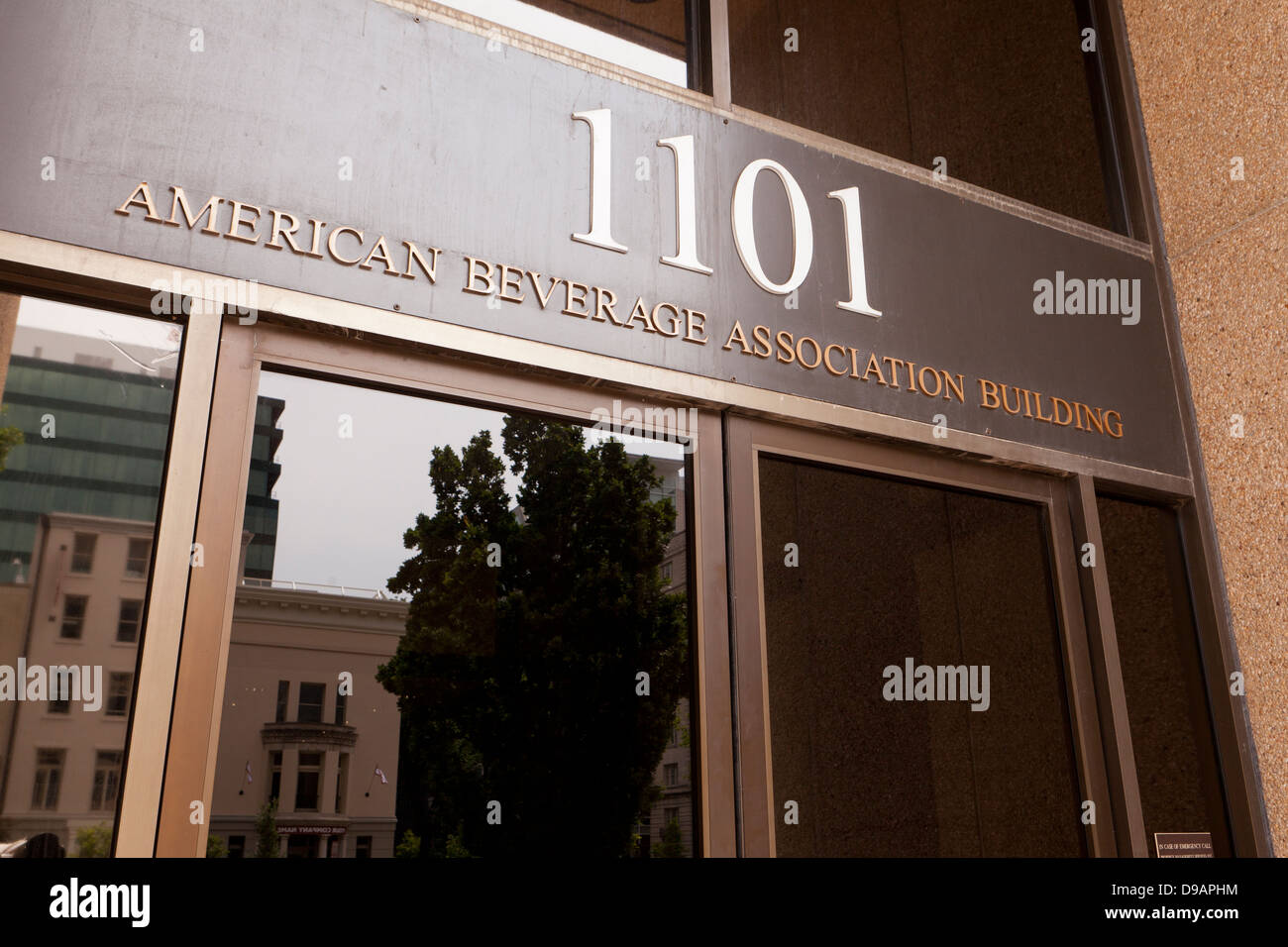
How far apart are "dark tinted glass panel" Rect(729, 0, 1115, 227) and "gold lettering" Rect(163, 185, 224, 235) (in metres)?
1.93

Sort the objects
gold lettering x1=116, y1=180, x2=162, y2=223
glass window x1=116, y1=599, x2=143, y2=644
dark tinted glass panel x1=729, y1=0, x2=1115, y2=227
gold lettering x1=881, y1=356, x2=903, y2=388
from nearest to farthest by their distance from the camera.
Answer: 1. glass window x1=116, y1=599, x2=143, y2=644
2. gold lettering x1=116, y1=180, x2=162, y2=223
3. gold lettering x1=881, y1=356, x2=903, y2=388
4. dark tinted glass panel x1=729, y1=0, x2=1115, y2=227

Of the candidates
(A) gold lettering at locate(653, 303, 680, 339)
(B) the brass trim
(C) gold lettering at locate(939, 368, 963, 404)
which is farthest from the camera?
(C) gold lettering at locate(939, 368, 963, 404)

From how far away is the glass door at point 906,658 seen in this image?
9.93 ft

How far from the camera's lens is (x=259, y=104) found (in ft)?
8.30

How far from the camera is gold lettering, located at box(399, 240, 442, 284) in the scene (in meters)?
2.61

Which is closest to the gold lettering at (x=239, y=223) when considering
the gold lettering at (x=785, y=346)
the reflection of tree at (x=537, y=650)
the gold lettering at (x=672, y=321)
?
the reflection of tree at (x=537, y=650)

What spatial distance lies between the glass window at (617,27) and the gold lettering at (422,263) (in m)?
0.74

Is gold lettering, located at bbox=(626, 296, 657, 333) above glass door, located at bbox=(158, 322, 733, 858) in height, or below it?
above

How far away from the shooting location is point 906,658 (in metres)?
4.20

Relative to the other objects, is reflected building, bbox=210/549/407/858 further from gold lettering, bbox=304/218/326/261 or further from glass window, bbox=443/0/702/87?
glass window, bbox=443/0/702/87

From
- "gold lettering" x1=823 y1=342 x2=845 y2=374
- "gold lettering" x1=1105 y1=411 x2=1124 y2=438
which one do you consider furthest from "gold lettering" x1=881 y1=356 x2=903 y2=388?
"gold lettering" x1=1105 y1=411 x2=1124 y2=438
